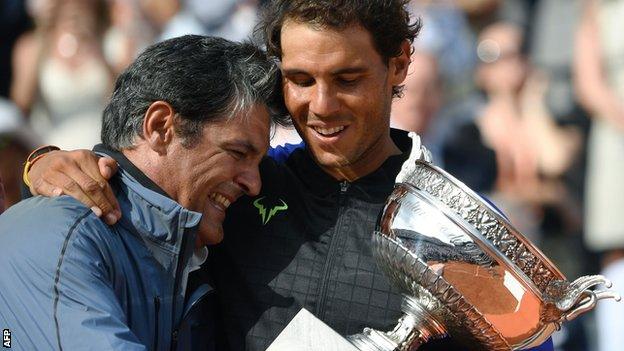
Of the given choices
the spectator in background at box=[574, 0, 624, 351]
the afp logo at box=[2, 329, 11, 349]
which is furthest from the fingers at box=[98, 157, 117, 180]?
the spectator in background at box=[574, 0, 624, 351]

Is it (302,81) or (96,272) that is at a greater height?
(302,81)

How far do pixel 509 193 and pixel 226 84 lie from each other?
3.97 meters

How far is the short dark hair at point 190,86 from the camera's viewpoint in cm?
380

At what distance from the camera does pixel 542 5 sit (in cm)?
813

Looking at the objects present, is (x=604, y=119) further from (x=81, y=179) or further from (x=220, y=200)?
(x=81, y=179)

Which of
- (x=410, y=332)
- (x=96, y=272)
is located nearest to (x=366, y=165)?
(x=410, y=332)

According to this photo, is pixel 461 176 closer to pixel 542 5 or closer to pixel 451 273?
pixel 542 5

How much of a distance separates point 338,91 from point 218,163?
392mm

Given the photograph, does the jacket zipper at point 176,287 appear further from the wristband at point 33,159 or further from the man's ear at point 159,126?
the wristband at point 33,159

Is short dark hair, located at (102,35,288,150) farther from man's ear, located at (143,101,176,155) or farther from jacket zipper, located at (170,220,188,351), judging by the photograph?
jacket zipper, located at (170,220,188,351)

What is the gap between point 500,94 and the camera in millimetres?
7695

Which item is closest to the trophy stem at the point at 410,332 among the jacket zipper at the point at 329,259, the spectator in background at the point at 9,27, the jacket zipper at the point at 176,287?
the jacket zipper at the point at 329,259

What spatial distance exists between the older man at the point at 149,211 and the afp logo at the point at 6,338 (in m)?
0.01

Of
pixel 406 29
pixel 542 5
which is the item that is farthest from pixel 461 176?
pixel 406 29
